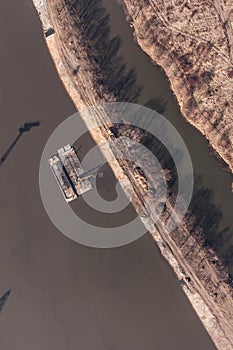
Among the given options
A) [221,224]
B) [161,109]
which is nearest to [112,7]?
[161,109]

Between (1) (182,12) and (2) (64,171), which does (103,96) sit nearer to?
(2) (64,171)

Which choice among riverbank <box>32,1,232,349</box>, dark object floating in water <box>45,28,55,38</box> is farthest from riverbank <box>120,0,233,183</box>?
dark object floating in water <box>45,28,55,38</box>

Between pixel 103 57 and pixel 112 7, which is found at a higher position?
pixel 112 7

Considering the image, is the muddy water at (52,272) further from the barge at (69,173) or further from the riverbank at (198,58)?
the riverbank at (198,58)

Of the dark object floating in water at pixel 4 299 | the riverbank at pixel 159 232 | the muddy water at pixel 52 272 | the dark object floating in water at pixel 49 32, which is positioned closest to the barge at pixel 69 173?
the muddy water at pixel 52 272

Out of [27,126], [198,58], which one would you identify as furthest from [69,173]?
[198,58]
